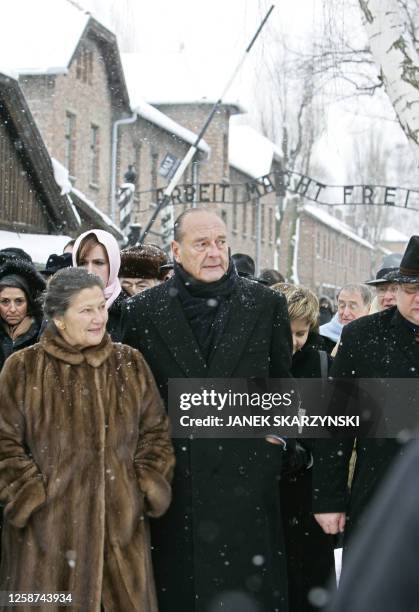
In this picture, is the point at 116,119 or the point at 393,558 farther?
the point at 116,119

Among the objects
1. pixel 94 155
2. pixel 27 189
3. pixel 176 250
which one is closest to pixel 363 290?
pixel 176 250

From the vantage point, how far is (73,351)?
400cm

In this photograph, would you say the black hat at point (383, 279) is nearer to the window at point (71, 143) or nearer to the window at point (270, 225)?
the window at point (71, 143)

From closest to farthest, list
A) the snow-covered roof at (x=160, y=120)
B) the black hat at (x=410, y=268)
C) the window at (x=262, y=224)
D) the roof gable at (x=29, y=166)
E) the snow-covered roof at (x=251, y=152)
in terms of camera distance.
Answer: the black hat at (x=410, y=268) < the roof gable at (x=29, y=166) < the snow-covered roof at (x=160, y=120) < the snow-covered roof at (x=251, y=152) < the window at (x=262, y=224)

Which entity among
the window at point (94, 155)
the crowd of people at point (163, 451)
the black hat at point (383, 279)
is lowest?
the crowd of people at point (163, 451)

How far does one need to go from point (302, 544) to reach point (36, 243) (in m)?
13.2

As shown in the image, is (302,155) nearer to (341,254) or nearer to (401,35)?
(341,254)

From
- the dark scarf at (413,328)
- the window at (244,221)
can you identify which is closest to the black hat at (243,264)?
the dark scarf at (413,328)

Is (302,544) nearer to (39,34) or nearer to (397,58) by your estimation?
(397,58)

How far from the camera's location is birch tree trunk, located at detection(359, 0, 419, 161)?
24.4 feet

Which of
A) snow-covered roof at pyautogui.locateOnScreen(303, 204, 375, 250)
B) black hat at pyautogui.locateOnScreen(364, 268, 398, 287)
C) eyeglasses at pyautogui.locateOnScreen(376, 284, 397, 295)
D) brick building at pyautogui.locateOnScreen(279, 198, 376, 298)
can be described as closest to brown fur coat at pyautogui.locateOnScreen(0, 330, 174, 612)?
black hat at pyautogui.locateOnScreen(364, 268, 398, 287)

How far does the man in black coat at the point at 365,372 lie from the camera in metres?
4.27

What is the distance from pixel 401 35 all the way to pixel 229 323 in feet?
13.6

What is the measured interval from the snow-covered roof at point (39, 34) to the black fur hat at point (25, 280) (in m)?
18.3
